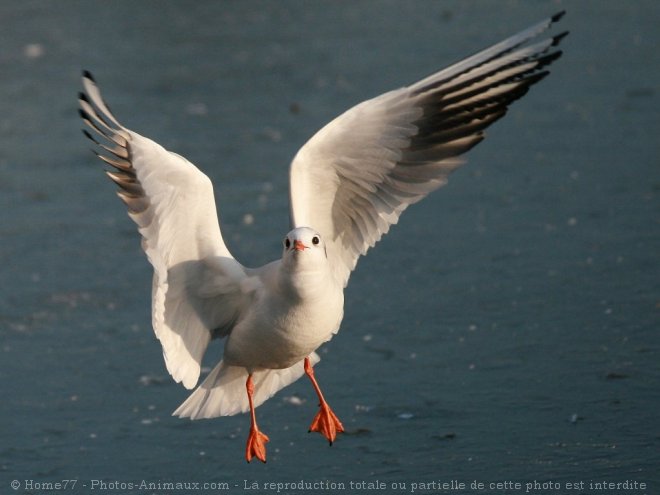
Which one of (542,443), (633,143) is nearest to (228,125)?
(633,143)

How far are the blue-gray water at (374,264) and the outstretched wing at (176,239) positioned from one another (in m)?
0.51

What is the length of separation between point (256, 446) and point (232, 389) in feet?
1.61

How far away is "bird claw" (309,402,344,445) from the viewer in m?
5.17

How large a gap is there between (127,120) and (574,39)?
4019 millimetres

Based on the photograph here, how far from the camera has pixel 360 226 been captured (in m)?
5.49

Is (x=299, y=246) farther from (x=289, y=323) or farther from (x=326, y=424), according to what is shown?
(x=326, y=424)

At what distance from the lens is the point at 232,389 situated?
5.52 meters

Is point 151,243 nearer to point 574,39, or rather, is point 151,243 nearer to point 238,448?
point 238,448

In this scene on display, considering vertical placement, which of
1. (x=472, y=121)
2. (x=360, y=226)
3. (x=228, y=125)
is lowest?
(x=228, y=125)

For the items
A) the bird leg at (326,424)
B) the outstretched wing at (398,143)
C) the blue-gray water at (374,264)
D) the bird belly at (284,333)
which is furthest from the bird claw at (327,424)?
the outstretched wing at (398,143)

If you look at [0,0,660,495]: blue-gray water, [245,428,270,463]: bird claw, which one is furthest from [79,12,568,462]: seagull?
[0,0,660,495]: blue-gray water

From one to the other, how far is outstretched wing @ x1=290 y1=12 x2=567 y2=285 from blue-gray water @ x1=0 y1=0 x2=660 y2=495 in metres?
0.89

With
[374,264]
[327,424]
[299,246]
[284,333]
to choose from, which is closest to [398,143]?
[299,246]

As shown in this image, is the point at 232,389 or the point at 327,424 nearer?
the point at 327,424
